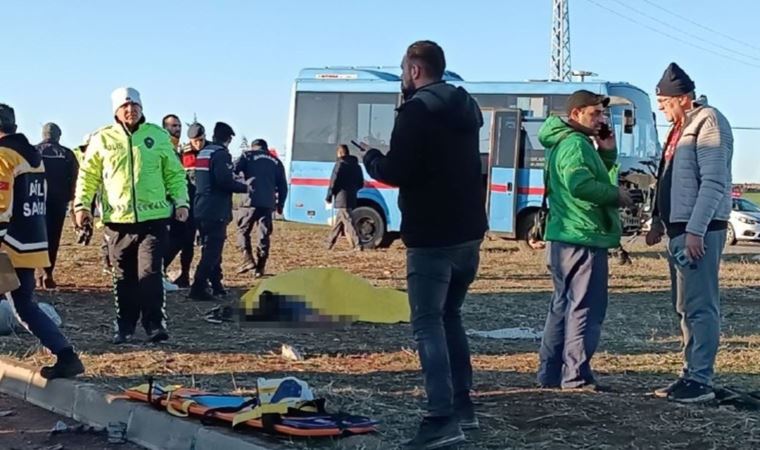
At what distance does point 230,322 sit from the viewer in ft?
31.0

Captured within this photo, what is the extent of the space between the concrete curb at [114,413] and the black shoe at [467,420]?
984mm

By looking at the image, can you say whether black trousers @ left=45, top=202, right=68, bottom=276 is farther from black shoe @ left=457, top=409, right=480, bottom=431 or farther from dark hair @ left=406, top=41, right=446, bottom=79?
dark hair @ left=406, top=41, right=446, bottom=79

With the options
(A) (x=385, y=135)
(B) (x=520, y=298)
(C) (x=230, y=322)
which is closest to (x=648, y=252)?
(A) (x=385, y=135)

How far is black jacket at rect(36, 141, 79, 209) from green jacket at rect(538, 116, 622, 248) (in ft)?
22.6

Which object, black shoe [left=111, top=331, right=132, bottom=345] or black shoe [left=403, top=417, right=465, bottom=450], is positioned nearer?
black shoe [left=403, top=417, right=465, bottom=450]

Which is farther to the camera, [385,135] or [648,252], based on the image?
[385,135]

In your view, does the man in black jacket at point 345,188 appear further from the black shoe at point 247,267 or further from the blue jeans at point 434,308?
the blue jeans at point 434,308

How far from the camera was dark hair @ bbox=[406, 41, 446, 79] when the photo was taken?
498cm

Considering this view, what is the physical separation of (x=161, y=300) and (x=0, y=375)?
56.5 inches

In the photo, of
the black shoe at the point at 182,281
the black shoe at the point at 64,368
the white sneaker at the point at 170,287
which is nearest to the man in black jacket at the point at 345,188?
the black shoe at the point at 182,281

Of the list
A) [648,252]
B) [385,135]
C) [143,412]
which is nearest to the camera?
[143,412]

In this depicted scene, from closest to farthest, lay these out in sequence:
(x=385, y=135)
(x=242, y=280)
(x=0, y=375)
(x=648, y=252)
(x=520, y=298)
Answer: (x=0, y=375), (x=520, y=298), (x=242, y=280), (x=648, y=252), (x=385, y=135)

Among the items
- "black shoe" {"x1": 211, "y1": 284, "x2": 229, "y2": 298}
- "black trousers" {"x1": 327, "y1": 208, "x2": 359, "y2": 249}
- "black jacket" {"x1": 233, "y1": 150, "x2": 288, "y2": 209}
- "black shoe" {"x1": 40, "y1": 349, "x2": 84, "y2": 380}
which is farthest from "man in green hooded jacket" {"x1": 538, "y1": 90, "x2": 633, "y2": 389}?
"black trousers" {"x1": 327, "y1": 208, "x2": 359, "y2": 249}

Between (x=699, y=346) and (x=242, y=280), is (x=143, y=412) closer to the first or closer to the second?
(x=699, y=346)
